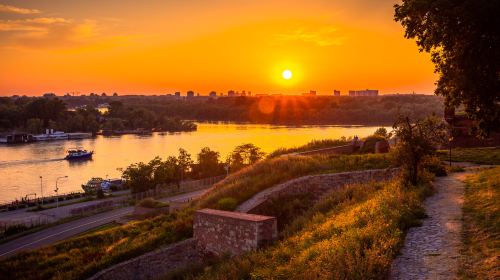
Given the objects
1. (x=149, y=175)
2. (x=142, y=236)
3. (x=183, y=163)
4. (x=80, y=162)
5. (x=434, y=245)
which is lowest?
(x=80, y=162)

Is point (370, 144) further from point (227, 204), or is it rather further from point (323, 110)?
point (323, 110)

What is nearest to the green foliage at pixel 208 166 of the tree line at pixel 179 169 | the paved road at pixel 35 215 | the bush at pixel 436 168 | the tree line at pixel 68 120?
the tree line at pixel 179 169

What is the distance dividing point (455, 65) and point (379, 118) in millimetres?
146118

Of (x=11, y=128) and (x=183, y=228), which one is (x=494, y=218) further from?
(x=11, y=128)

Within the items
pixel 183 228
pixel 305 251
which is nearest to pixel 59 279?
pixel 183 228

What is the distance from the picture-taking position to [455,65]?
42.2 feet

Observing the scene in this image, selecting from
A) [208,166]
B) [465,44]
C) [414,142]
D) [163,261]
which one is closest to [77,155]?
[208,166]

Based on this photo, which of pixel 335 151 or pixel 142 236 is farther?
pixel 335 151

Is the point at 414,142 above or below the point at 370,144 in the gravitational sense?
above

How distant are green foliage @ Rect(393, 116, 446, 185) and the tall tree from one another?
3.85 m

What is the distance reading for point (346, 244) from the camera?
9977mm

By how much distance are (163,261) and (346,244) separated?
1037 cm

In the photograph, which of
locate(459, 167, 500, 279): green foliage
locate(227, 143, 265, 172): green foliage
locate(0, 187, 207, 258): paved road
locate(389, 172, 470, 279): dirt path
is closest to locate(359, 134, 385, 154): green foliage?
locate(0, 187, 207, 258): paved road

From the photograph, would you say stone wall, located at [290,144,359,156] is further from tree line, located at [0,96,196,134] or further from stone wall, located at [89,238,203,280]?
tree line, located at [0,96,196,134]
